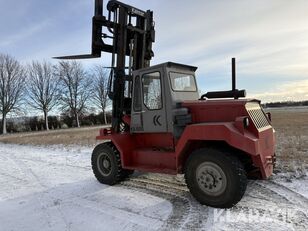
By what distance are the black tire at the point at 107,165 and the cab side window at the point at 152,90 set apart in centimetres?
141

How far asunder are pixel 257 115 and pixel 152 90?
215 cm

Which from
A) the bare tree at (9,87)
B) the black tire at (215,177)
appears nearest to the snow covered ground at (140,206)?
the black tire at (215,177)

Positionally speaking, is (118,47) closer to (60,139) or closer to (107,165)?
(107,165)

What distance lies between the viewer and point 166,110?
20.9ft

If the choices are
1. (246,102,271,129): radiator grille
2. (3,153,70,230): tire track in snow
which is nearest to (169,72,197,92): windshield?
(246,102,271,129): radiator grille

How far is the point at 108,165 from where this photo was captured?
24.4 ft

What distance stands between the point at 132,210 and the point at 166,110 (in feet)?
6.66

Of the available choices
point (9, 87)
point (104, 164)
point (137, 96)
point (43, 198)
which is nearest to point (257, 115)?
point (137, 96)

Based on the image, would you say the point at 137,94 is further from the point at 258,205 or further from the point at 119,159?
the point at 258,205

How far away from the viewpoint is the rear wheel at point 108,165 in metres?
7.18

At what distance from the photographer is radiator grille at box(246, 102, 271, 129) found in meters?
5.66

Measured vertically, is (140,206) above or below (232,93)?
Answer: below

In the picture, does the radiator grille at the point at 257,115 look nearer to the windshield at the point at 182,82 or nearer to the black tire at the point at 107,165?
the windshield at the point at 182,82

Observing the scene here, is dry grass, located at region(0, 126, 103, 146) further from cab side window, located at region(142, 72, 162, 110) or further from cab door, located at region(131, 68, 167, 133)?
cab side window, located at region(142, 72, 162, 110)
